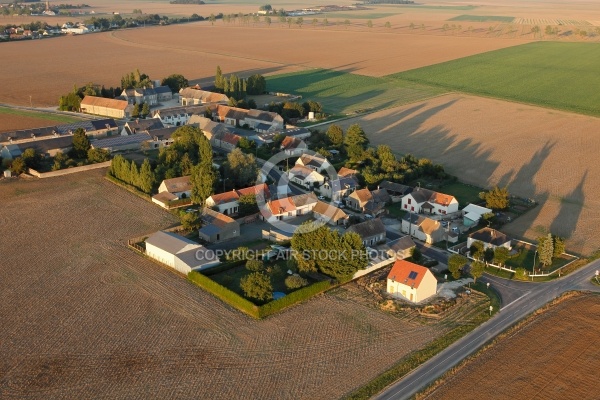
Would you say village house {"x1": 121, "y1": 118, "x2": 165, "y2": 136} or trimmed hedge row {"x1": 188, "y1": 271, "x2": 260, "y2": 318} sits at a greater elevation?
village house {"x1": 121, "y1": 118, "x2": 165, "y2": 136}

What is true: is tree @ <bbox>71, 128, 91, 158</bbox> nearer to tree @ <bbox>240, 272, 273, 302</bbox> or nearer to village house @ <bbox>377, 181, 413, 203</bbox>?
village house @ <bbox>377, 181, 413, 203</bbox>

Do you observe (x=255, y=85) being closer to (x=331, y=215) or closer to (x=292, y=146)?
(x=292, y=146)

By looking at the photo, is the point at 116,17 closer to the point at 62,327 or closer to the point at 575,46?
the point at 575,46

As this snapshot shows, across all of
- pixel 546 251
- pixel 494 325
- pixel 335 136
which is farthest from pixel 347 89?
pixel 494 325

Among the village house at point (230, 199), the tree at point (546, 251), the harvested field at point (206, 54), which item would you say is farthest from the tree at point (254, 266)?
the harvested field at point (206, 54)

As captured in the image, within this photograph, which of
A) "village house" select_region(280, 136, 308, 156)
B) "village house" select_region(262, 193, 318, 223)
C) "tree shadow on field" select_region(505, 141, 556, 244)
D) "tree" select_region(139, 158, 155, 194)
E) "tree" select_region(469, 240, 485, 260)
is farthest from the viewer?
"village house" select_region(280, 136, 308, 156)

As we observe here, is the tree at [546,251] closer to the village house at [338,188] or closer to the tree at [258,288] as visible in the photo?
the village house at [338,188]

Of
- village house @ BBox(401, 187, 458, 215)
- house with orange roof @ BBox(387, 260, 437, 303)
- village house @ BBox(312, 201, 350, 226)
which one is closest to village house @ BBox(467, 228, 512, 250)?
village house @ BBox(401, 187, 458, 215)
